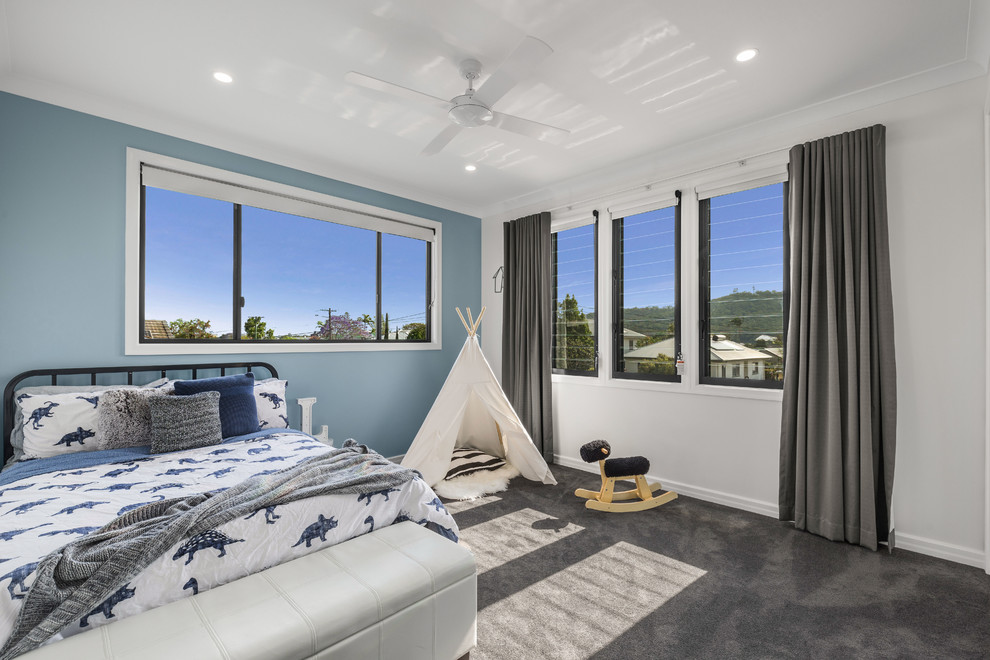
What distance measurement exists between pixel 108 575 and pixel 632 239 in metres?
3.89

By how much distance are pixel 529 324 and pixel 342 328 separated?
Answer: 179 cm

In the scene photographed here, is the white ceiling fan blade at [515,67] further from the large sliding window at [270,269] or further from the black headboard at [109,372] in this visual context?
the black headboard at [109,372]

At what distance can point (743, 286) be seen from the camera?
11.3 feet

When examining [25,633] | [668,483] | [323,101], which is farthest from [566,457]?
[25,633]

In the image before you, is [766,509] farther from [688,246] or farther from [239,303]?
[239,303]

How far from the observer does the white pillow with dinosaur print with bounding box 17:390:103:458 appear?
2441mm

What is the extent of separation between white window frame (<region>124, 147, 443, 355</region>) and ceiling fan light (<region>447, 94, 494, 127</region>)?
6.39 ft

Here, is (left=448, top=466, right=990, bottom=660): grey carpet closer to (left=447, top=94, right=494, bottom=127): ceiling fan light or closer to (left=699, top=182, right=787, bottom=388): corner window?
(left=699, top=182, right=787, bottom=388): corner window

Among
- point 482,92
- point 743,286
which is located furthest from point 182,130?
point 743,286

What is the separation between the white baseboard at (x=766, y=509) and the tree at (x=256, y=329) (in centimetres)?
282

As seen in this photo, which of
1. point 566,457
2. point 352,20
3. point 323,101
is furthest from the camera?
point 566,457

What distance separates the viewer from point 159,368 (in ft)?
10.3

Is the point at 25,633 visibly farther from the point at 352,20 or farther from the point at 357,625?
the point at 352,20

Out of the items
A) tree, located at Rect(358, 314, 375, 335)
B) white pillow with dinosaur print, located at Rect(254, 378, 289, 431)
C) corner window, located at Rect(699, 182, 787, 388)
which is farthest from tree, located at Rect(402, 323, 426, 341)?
corner window, located at Rect(699, 182, 787, 388)
